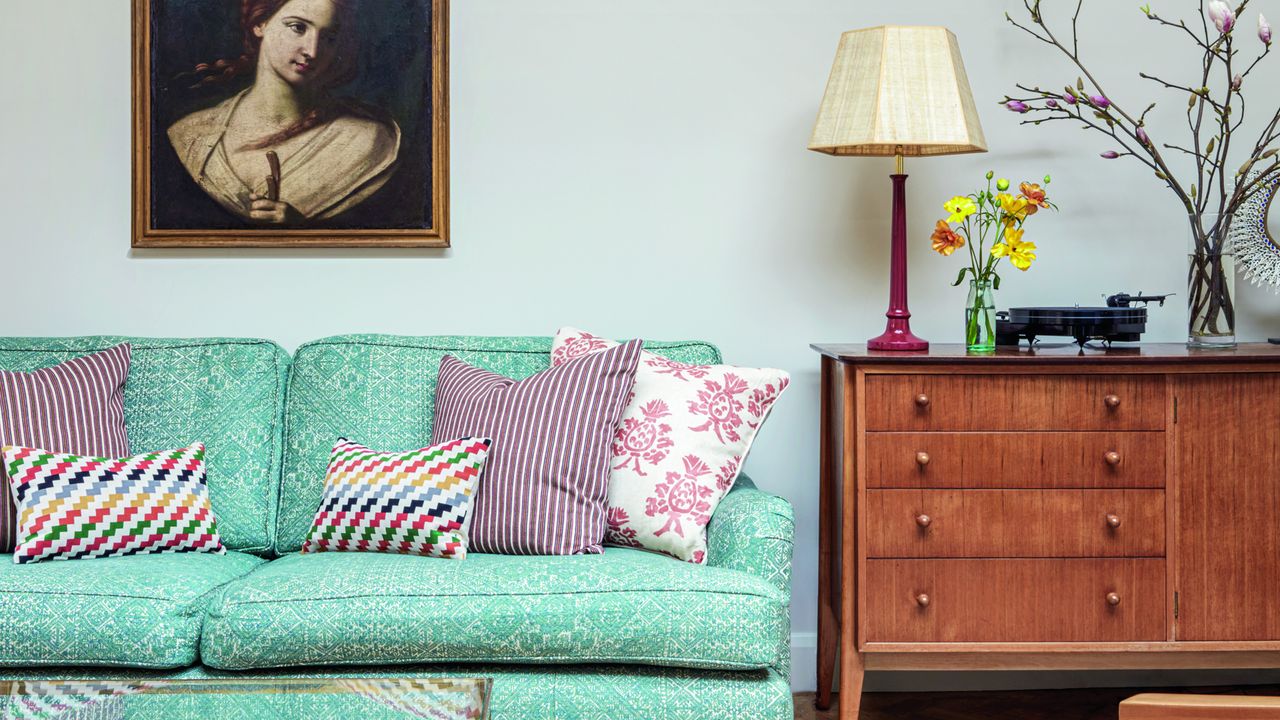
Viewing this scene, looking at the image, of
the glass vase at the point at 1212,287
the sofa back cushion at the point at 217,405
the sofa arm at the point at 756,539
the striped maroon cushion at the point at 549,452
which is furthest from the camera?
the glass vase at the point at 1212,287

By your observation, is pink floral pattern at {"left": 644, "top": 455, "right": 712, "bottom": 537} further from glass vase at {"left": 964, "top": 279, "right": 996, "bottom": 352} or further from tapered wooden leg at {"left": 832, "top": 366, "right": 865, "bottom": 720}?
glass vase at {"left": 964, "top": 279, "right": 996, "bottom": 352}

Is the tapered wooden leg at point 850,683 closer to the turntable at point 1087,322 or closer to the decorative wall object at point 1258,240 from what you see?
the turntable at point 1087,322

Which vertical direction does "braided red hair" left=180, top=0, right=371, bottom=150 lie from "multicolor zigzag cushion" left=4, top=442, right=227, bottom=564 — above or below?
above

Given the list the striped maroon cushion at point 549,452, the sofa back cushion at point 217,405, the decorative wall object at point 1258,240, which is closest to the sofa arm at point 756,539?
the striped maroon cushion at point 549,452

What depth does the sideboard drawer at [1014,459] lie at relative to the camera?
2.04 meters

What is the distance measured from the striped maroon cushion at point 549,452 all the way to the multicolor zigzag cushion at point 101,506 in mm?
526

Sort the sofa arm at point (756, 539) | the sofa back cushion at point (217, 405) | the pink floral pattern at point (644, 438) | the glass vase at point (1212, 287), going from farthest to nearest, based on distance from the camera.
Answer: the glass vase at point (1212, 287) < the sofa back cushion at point (217, 405) < the pink floral pattern at point (644, 438) < the sofa arm at point (756, 539)

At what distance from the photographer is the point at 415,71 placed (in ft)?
8.16

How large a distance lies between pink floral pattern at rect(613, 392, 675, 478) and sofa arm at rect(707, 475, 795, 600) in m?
0.18

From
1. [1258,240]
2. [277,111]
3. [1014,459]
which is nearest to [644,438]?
[1014,459]

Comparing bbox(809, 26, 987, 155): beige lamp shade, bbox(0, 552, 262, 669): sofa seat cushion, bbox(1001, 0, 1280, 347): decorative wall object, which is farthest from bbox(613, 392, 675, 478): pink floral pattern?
bbox(1001, 0, 1280, 347): decorative wall object

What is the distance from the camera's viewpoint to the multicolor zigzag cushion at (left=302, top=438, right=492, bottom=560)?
6.13 ft

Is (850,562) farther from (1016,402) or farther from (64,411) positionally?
(64,411)

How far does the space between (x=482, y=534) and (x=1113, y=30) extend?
6.47 ft
